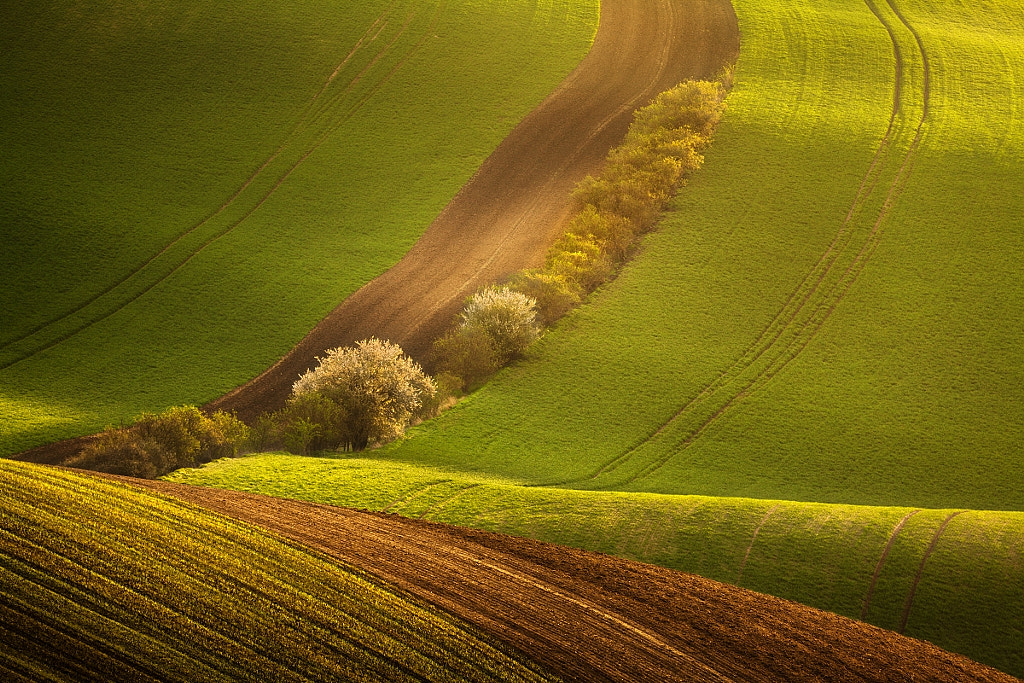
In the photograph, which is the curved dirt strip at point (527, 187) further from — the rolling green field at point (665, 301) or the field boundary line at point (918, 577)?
the field boundary line at point (918, 577)

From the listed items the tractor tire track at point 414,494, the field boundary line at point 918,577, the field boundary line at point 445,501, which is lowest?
the field boundary line at point 918,577

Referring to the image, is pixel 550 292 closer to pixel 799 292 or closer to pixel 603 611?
pixel 799 292

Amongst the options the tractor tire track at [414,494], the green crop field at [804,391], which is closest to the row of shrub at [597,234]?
the green crop field at [804,391]

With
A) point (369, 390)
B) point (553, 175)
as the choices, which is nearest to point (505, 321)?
point (369, 390)

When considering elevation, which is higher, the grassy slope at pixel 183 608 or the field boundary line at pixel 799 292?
the field boundary line at pixel 799 292

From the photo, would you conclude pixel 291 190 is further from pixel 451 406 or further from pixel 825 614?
pixel 825 614

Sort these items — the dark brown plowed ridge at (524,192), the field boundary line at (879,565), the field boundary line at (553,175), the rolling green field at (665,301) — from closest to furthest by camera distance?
the field boundary line at (879,565)
the rolling green field at (665,301)
the dark brown plowed ridge at (524,192)
the field boundary line at (553,175)

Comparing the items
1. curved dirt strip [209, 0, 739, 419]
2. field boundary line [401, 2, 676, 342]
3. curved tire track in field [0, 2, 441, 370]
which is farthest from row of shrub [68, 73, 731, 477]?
curved tire track in field [0, 2, 441, 370]

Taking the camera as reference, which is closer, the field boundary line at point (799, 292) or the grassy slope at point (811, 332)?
the grassy slope at point (811, 332)
